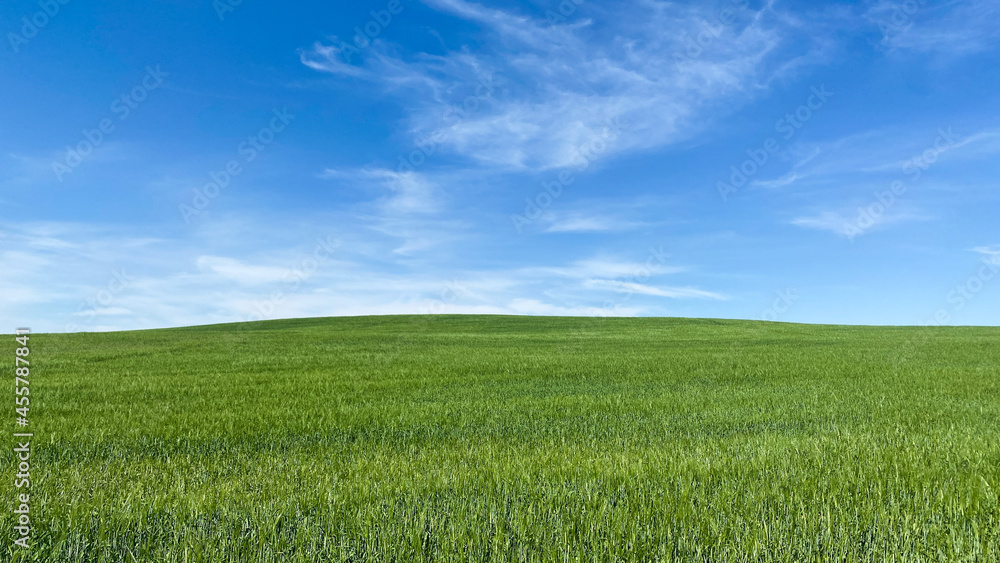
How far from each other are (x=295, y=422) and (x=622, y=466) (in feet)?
19.3

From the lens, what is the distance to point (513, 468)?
6.19 meters

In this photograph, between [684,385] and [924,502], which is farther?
[684,385]

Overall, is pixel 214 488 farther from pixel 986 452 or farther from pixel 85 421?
pixel 986 452

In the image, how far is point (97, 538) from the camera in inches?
169

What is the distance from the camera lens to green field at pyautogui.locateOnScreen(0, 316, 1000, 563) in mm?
4238

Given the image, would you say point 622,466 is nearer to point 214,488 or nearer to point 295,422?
point 214,488

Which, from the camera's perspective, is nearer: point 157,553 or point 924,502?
point 157,553

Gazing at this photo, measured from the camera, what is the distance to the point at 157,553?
4.05 metres

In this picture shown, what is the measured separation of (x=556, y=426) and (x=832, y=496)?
491 centimetres

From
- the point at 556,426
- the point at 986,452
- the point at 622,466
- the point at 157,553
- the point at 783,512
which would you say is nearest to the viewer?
the point at 157,553

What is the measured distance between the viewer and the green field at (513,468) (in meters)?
4.24

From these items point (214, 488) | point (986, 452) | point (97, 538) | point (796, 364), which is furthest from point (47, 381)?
point (796, 364)

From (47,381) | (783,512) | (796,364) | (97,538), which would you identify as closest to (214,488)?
(97,538)

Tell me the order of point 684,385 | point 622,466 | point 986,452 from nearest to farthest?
point 622,466 → point 986,452 → point 684,385
